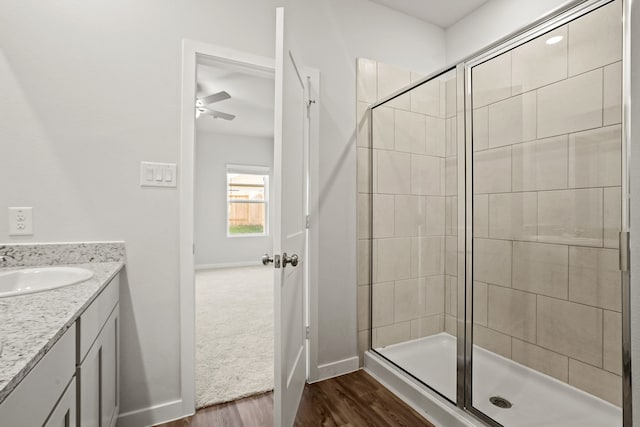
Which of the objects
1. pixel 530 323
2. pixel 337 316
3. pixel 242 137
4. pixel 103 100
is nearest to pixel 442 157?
pixel 530 323

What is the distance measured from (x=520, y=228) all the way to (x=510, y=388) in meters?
0.92

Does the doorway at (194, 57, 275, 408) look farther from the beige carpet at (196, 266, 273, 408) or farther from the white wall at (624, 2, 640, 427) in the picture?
the white wall at (624, 2, 640, 427)

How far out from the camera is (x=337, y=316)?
216 cm

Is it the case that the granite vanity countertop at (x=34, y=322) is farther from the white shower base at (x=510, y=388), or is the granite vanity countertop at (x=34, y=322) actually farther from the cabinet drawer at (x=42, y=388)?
the white shower base at (x=510, y=388)

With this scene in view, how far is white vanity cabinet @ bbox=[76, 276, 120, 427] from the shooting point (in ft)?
3.07

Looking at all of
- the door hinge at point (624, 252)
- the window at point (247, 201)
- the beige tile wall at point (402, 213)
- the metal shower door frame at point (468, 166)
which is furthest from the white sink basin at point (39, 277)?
the window at point (247, 201)

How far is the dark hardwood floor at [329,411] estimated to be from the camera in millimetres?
1641

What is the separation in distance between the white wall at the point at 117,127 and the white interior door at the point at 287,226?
0.62m

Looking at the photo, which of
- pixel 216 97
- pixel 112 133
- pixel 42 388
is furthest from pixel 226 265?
pixel 42 388

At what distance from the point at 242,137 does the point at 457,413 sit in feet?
19.1

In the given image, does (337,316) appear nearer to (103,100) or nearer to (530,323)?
(530,323)

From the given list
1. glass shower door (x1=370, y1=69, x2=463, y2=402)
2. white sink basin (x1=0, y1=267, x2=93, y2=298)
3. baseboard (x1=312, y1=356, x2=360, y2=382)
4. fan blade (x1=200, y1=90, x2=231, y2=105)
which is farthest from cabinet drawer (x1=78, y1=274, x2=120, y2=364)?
fan blade (x1=200, y1=90, x2=231, y2=105)

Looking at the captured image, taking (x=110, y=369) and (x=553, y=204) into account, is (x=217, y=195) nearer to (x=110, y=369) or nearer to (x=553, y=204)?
(x=110, y=369)

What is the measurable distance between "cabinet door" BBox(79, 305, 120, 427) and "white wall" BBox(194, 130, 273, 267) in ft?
15.0
